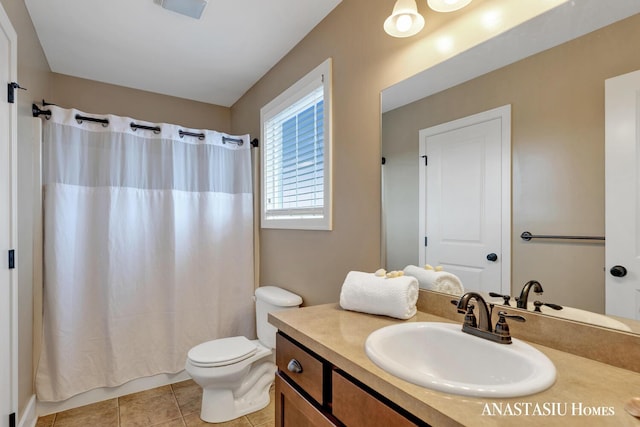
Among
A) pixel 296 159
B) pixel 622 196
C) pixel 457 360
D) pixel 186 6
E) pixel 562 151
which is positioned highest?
pixel 186 6

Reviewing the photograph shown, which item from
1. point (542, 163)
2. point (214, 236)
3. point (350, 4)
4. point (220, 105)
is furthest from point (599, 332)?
point (220, 105)

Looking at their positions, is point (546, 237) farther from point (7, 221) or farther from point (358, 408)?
point (7, 221)

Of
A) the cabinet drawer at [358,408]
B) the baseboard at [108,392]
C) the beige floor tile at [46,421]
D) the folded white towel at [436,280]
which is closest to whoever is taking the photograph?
the cabinet drawer at [358,408]

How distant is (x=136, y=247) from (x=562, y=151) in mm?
2489

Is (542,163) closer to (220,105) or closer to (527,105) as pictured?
(527,105)

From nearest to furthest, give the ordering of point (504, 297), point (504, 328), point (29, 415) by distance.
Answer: point (504, 328) → point (504, 297) → point (29, 415)

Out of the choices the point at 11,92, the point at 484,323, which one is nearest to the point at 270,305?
the point at 484,323

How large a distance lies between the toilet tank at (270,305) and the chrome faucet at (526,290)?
1.35 m

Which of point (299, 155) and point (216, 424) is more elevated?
point (299, 155)

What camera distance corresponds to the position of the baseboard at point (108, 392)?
209 cm

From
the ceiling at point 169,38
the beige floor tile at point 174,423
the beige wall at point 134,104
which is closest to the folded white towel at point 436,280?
the ceiling at point 169,38

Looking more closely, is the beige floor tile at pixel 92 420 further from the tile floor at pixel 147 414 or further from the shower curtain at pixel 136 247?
the shower curtain at pixel 136 247

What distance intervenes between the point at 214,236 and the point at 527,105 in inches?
88.5

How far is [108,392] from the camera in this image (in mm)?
2271
